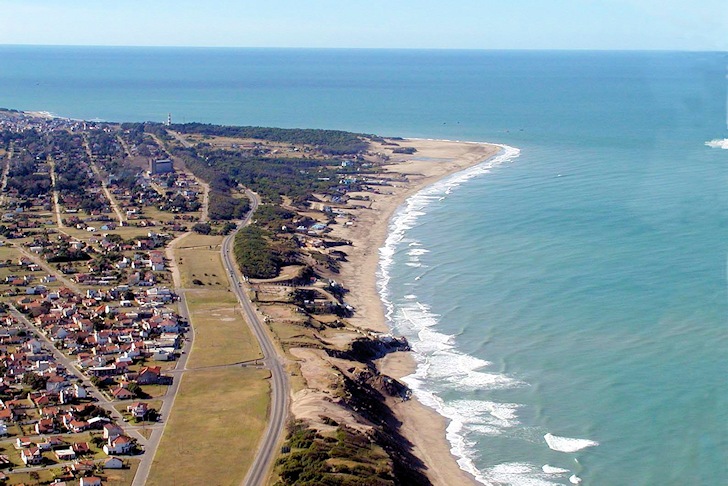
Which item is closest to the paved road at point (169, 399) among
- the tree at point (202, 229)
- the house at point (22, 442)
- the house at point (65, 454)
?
the house at point (65, 454)

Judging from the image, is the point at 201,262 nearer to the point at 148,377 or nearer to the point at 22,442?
the point at 148,377

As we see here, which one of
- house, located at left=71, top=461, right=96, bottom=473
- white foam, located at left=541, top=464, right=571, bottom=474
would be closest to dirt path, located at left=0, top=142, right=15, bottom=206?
house, located at left=71, top=461, right=96, bottom=473

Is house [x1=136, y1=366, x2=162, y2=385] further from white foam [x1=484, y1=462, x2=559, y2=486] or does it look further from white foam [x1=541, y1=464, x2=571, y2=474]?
white foam [x1=541, y1=464, x2=571, y2=474]

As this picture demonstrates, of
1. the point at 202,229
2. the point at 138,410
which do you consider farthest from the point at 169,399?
the point at 202,229

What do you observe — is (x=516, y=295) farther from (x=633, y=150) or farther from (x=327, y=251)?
(x=633, y=150)

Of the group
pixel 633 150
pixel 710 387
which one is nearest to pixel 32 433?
pixel 710 387
